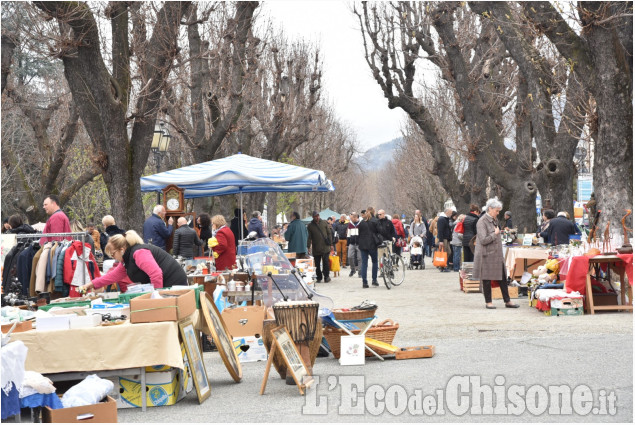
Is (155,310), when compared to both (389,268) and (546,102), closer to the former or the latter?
(389,268)

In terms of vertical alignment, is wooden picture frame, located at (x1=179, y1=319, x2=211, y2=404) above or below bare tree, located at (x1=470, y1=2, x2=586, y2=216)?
below

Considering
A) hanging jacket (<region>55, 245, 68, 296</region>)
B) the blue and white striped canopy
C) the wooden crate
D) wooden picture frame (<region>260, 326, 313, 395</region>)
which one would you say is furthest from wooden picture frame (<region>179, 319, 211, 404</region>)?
the wooden crate

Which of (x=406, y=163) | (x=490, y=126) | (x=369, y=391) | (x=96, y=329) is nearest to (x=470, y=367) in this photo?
(x=369, y=391)

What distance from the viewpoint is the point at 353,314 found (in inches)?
383

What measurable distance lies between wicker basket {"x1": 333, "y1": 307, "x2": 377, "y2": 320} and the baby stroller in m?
18.8

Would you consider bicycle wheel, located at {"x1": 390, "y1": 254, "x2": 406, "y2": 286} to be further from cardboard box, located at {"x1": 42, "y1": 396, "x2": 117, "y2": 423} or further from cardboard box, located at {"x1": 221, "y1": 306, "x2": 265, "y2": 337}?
cardboard box, located at {"x1": 42, "y1": 396, "x2": 117, "y2": 423}

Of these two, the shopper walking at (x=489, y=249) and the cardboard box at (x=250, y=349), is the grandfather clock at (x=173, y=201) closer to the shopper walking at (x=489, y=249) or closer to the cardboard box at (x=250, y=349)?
the shopper walking at (x=489, y=249)

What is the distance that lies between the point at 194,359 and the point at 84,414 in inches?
59.6

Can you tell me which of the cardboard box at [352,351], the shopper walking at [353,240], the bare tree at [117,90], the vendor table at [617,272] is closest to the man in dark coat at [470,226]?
the shopper walking at [353,240]

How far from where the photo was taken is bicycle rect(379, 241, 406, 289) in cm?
2048

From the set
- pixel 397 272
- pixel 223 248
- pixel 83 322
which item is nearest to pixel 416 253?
pixel 397 272

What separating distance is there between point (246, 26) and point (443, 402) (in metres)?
19.8

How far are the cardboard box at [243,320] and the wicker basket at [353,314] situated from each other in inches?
39.4

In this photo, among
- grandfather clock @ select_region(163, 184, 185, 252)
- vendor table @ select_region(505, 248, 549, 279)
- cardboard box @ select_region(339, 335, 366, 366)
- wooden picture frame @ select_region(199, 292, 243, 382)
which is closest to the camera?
wooden picture frame @ select_region(199, 292, 243, 382)
